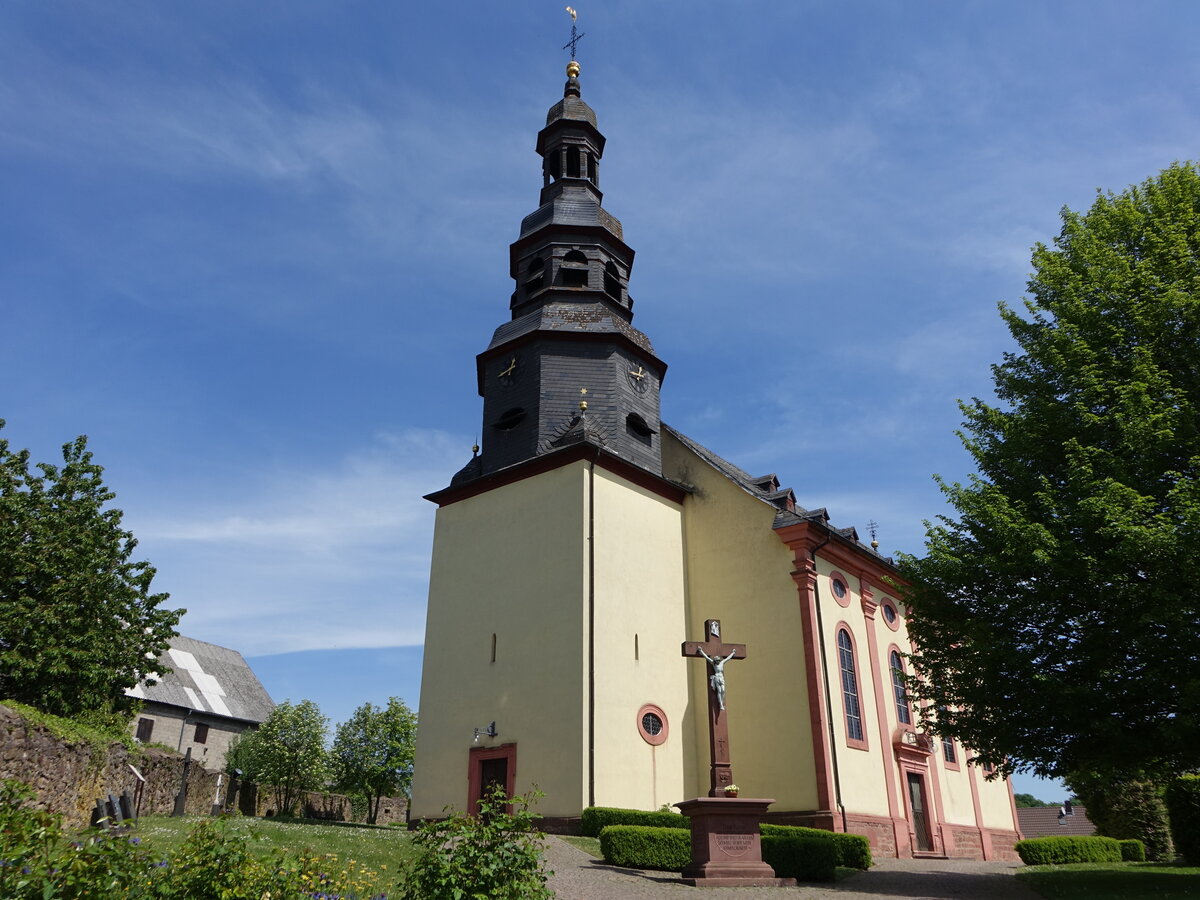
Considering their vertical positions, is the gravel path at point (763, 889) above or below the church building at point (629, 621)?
below

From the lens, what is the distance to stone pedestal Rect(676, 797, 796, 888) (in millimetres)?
13289

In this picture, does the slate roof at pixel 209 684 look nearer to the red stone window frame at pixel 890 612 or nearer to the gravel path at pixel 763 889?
the gravel path at pixel 763 889

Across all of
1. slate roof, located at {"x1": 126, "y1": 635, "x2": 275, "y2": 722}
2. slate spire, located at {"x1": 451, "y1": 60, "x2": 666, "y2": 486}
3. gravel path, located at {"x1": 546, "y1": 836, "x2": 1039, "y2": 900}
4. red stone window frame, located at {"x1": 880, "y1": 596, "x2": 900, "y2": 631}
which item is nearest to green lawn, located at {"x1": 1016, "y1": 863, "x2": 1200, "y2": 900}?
gravel path, located at {"x1": 546, "y1": 836, "x2": 1039, "y2": 900}

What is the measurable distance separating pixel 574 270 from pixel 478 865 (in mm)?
21418

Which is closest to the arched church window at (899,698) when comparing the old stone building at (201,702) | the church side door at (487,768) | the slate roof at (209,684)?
the church side door at (487,768)

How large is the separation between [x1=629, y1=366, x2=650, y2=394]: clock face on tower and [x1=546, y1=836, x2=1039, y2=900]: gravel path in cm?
1299

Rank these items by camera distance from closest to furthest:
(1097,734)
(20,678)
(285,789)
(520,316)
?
(1097,734) → (20,678) → (520,316) → (285,789)

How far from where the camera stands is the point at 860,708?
22297mm

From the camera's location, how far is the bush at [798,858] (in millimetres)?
14734

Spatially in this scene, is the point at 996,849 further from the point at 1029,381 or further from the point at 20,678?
the point at 20,678

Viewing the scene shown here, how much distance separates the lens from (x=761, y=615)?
22344 mm

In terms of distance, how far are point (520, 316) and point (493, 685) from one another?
11.5 meters

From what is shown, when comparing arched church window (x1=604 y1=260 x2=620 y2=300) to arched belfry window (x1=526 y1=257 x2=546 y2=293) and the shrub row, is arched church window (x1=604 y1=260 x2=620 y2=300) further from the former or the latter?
the shrub row

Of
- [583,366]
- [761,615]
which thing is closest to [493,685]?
[761,615]
